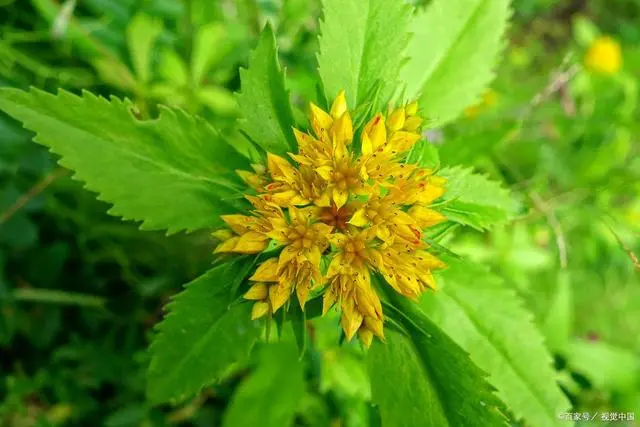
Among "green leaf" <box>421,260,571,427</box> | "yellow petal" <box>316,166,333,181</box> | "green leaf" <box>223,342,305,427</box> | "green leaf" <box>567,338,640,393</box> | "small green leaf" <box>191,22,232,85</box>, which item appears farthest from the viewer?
"green leaf" <box>567,338,640,393</box>

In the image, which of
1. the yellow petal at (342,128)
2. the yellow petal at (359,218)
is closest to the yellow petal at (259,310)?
the yellow petal at (359,218)

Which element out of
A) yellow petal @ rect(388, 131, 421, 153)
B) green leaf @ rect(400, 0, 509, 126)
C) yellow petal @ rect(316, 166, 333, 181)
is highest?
green leaf @ rect(400, 0, 509, 126)

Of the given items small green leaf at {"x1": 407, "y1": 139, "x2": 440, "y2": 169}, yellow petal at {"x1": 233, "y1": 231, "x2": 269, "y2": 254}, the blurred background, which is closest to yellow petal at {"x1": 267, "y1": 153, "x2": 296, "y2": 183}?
yellow petal at {"x1": 233, "y1": 231, "x2": 269, "y2": 254}

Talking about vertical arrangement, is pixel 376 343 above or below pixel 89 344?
below

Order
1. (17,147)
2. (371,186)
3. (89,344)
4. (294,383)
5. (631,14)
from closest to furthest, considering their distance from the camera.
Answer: (371,186), (294,383), (17,147), (89,344), (631,14)

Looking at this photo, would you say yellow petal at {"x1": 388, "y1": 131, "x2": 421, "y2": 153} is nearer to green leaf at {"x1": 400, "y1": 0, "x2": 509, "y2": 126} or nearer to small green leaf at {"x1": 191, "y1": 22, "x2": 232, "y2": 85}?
green leaf at {"x1": 400, "y1": 0, "x2": 509, "y2": 126}

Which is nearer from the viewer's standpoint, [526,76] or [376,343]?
[376,343]

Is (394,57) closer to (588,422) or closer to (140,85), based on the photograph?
(140,85)

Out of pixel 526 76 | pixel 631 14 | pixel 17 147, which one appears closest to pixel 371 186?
pixel 17 147
